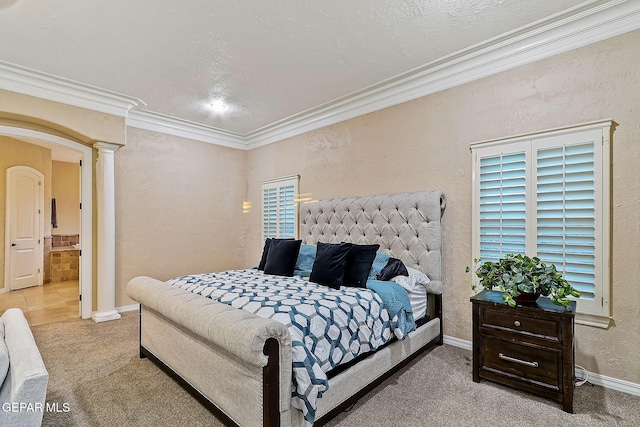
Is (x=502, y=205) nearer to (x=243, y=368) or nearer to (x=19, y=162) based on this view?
(x=243, y=368)

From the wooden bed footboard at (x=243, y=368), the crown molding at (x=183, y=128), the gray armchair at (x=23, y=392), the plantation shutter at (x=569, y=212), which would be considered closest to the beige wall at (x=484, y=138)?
the plantation shutter at (x=569, y=212)

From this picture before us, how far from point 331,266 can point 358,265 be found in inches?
10.1

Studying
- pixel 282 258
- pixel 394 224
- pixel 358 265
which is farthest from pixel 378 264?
pixel 282 258

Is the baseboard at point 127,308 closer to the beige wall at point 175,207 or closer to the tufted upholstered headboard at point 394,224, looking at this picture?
the beige wall at point 175,207

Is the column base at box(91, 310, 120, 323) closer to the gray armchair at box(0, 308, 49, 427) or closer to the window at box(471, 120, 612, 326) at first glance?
the gray armchair at box(0, 308, 49, 427)

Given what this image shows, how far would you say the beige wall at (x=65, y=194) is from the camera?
301 inches

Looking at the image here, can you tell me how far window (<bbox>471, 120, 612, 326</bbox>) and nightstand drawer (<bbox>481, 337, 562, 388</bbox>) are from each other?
0.62m


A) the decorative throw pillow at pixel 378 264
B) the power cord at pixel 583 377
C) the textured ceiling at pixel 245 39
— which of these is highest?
the textured ceiling at pixel 245 39

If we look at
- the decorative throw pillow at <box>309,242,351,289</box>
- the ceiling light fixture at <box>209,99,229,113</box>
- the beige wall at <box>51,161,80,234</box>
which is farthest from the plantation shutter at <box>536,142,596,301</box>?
the beige wall at <box>51,161,80,234</box>

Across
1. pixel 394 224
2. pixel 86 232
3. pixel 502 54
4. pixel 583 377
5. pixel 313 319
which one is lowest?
pixel 583 377

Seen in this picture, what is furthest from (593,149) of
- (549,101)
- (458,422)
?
(458,422)

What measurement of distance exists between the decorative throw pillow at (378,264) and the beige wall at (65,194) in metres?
8.01

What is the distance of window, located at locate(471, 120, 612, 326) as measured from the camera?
2410 millimetres

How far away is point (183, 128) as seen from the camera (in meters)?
4.98
